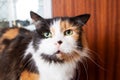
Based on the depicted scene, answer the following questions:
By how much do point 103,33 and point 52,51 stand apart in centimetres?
30

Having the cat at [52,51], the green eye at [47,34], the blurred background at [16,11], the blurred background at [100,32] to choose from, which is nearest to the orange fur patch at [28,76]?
the cat at [52,51]

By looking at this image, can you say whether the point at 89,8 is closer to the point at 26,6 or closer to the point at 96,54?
the point at 96,54

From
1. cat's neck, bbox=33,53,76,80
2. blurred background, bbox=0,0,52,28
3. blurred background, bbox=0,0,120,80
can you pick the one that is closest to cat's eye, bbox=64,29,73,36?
cat's neck, bbox=33,53,76,80

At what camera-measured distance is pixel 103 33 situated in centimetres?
92

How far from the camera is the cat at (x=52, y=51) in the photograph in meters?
0.72

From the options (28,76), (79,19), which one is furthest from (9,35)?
(79,19)

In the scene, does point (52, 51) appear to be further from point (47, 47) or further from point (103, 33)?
point (103, 33)

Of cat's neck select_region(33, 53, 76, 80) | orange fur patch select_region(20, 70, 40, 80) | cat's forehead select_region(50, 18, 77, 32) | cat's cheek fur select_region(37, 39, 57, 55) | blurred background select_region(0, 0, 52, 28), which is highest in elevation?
blurred background select_region(0, 0, 52, 28)

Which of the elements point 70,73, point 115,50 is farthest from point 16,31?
point 115,50

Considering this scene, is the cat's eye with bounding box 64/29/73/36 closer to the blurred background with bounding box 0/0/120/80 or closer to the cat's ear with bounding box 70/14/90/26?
the cat's ear with bounding box 70/14/90/26

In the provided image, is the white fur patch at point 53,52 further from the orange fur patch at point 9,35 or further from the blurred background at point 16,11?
the blurred background at point 16,11

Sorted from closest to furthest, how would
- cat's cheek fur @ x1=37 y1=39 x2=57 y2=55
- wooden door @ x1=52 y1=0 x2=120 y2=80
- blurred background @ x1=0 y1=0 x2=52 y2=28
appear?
cat's cheek fur @ x1=37 y1=39 x2=57 y2=55 → wooden door @ x1=52 y1=0 x2=120 y2=80 → blurred background @ x1=0 y1=0 x2=52 y2=28

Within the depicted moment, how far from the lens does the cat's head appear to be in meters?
0.71

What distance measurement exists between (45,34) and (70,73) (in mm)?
170
